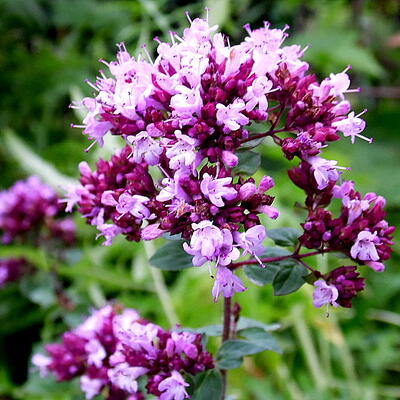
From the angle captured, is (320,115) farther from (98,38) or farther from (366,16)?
(366,16)

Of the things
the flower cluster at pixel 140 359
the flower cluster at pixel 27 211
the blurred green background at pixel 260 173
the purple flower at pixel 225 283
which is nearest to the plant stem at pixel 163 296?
the blurred green background at pixel 260 173

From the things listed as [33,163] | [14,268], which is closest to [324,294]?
[14,268]

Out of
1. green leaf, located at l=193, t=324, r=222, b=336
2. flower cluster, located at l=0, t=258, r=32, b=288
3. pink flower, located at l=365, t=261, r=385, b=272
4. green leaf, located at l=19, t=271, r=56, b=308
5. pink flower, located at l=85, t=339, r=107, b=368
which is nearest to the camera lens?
pink flower, located at l=365, t=261, r=385, b=272

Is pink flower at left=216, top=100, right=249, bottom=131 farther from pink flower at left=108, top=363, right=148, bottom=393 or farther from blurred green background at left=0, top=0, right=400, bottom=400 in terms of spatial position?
blurred green background at left=0, top=0, right=400, bottom=400

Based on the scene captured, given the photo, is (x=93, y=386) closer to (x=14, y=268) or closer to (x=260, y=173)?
(x=14, y=268)

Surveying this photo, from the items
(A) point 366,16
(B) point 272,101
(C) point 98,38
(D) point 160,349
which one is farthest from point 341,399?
(A) point 366,16

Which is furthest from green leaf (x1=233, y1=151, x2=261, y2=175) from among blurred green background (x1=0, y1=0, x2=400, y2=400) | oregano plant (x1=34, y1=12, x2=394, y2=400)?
blurred green background (x1=0, y1=0, x2=400, y2=400)

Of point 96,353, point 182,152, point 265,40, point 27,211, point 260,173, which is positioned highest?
point 260,173
